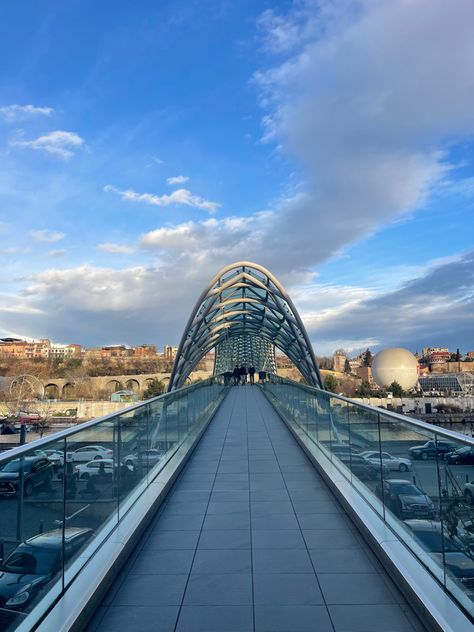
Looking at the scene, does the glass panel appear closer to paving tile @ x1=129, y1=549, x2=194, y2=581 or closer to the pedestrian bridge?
the pedestrian bridge

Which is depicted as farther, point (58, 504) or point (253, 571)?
point (253, 571)

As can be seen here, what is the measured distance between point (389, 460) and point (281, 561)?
1.28 metres

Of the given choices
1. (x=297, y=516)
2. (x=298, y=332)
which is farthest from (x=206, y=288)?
(x=297, y=516)

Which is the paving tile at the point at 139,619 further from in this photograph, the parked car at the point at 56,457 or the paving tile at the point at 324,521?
the paving tile at the point at 324,521

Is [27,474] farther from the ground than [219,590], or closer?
farther from the ground

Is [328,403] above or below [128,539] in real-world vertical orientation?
above

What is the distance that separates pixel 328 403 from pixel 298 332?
27.9m

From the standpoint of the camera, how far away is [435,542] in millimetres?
3117

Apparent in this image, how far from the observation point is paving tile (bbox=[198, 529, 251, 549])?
4211 mm

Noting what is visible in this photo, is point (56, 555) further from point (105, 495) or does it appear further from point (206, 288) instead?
point (206, 288)

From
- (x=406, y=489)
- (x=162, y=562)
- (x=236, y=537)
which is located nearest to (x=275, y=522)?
(x=236, y=537)

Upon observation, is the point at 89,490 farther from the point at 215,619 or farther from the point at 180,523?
the point at 180,523

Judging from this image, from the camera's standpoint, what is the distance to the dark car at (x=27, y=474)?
2.26 metres

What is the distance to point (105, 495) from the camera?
402cm
